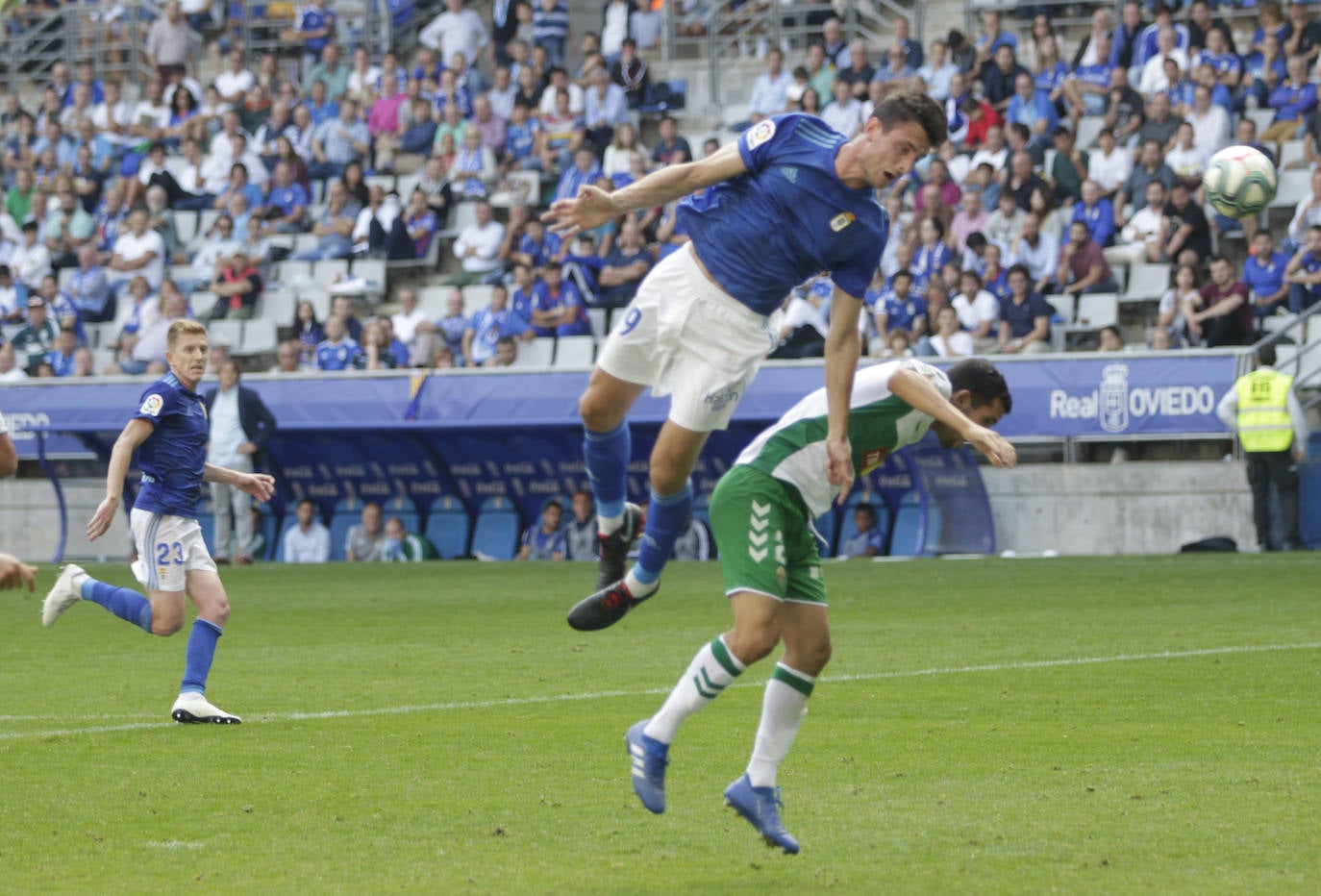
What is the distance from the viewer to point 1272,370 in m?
18.9

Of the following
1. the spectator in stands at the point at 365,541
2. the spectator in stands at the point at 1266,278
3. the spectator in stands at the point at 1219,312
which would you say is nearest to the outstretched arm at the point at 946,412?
the spectator in stands at the point at 1219,312

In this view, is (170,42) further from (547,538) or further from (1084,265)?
(1084,265)

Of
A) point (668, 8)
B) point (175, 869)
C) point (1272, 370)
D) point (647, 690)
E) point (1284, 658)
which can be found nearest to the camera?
point (175, 869)

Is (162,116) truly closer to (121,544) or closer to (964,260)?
(121,544)

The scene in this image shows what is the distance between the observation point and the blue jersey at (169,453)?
9.88 meters

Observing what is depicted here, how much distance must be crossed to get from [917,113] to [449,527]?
1713 centimetres

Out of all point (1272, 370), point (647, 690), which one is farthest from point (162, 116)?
point (647, 690)

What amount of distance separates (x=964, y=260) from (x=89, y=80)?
16340 millimetres

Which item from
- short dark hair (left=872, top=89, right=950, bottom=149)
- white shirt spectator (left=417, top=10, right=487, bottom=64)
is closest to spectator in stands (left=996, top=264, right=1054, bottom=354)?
white shirt spectator (left=417, top=10, right=487, bottom=64)

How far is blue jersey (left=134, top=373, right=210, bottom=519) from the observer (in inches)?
389

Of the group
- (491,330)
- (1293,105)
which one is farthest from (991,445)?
(491,330)

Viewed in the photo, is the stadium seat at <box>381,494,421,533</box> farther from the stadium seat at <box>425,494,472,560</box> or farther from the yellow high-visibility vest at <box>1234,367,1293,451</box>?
the yellow high-visibility vest at <box>1234,367,1293,451</box>

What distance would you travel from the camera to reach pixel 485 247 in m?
25.6

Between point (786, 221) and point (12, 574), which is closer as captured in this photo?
point (12, 574)
